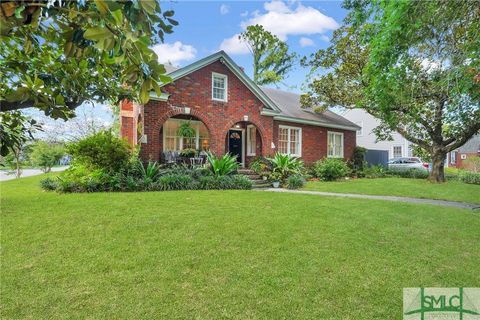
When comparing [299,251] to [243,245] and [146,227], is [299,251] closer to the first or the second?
[243,245]

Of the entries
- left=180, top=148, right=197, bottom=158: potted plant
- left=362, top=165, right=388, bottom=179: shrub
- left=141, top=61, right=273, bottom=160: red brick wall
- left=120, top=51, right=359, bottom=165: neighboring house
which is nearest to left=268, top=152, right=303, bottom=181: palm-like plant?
left=120, top=51, right=359, bottom=165: neighboring house

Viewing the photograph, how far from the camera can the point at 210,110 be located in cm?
1349

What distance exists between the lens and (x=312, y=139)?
60.5 feet

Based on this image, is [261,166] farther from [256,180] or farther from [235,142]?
[235,142]

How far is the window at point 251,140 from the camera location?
16.0 m

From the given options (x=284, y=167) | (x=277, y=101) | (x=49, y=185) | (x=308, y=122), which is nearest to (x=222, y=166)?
(x=284, y=167)

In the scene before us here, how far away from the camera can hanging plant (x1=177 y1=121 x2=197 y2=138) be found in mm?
13836

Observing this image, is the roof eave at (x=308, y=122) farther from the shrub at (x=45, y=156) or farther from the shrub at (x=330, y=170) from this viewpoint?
the shrub at (x=45, y=156)

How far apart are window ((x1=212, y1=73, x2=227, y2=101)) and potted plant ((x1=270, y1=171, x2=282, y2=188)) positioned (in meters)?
4.38

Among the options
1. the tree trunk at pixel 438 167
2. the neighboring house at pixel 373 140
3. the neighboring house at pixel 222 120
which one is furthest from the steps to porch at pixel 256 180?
the neighboring house at pixel 373 140

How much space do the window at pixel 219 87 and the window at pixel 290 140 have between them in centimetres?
444

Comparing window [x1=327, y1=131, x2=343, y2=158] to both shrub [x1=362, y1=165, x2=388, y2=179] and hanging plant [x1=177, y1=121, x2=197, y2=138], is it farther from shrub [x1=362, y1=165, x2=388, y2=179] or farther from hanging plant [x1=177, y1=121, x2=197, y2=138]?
hanging plant [x1=177, y1=121, x2=197, y2=138]

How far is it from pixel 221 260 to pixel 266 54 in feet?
97.2

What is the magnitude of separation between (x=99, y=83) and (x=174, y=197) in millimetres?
6076
